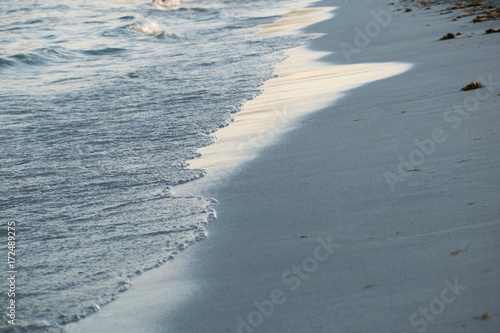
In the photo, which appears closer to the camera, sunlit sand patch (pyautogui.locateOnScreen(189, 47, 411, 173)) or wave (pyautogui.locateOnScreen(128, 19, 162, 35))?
sunlit sand patch (pyautogui.locateOnScreen(189, 47, 411, 173))

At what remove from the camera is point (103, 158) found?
4.40m

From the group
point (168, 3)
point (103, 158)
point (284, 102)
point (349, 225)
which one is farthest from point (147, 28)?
point (349, 225)

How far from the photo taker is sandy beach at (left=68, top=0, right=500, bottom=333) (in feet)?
6.66

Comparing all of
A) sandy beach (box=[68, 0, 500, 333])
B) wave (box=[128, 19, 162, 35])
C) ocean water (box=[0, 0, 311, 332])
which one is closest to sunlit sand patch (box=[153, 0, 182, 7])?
wave (box=[128, 19, 162, 35])

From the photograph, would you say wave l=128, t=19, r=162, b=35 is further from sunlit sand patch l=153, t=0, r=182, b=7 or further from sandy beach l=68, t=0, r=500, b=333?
sandy beach l=68, t=0, r=500, b=333

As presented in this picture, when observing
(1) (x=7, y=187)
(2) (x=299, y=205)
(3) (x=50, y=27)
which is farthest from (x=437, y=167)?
(3) (x=50, y=27)

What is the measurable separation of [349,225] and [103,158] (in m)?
2.45

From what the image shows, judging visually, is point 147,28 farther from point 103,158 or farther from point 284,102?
point 103,158

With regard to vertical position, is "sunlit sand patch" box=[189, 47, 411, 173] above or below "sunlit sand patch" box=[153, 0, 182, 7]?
below

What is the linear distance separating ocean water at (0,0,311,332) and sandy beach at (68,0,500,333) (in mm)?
201

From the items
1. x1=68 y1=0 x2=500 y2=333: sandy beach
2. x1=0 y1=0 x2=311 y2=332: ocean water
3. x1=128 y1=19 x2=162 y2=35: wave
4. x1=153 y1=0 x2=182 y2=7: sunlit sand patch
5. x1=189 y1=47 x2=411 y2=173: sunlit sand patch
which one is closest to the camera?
x1=68 y1=0 x2=500 y2=333: sandy beach

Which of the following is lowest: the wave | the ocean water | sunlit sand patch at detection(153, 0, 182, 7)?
the ocean water

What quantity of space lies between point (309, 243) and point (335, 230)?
0.55 feet

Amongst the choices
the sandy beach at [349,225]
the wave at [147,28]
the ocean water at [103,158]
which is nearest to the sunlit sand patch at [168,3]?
the wave at [147,28]
